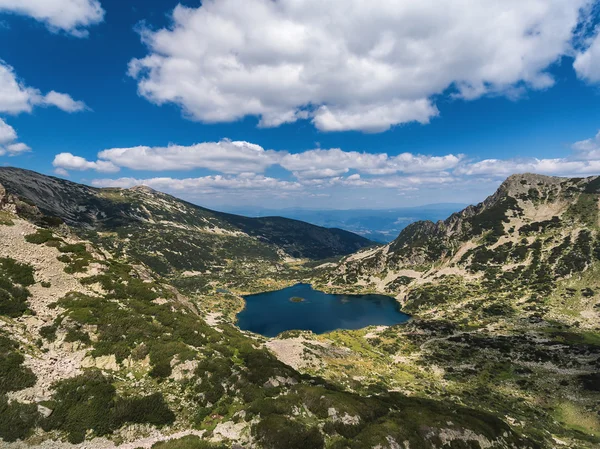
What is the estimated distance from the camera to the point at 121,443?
2336cm

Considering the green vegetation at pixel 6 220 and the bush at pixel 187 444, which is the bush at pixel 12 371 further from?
the green vegetation at pixel 6 220

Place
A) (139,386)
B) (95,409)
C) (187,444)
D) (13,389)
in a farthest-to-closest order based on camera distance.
A: (139,386)
(95,409)
(13,389)
(187,444)

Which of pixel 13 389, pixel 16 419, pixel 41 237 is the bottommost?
pixel 16 419

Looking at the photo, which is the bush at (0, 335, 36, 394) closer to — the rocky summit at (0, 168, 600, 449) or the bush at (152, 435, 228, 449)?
the rocky summit at (0, 168, 600, 449)

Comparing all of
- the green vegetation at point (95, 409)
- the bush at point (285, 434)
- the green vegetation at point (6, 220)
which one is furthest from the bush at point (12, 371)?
the green vegetation at point (6, 220)

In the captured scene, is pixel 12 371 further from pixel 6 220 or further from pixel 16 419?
pixel 6 220

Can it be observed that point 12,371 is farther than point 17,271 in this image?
No

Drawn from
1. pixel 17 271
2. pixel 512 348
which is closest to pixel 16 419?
pixel 17 271

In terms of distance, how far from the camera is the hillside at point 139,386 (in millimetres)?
24062

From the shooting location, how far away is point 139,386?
29.3m

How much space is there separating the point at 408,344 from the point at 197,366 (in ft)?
330

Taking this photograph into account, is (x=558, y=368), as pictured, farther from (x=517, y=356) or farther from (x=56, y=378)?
(x=56, y=378)

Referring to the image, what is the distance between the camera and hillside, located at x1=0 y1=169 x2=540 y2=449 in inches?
947

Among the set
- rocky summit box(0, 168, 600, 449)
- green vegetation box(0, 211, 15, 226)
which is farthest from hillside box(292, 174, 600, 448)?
green vegetation box(0, 211, 15, 226)
